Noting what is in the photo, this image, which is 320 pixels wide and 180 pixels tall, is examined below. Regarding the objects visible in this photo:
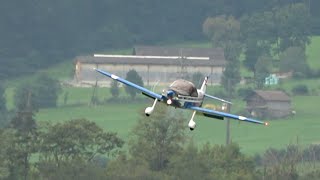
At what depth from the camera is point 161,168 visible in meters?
121

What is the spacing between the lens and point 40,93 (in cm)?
19025

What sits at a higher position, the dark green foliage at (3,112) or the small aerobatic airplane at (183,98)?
the small aerobatic airplane at (183,98)

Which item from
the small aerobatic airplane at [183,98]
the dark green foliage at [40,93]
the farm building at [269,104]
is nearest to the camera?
the small aerobatic airplane at [183,98]

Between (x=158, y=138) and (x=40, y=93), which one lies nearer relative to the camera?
(x=158, y=138)

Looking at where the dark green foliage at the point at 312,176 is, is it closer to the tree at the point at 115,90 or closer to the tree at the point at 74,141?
the tree at the point at 74,141

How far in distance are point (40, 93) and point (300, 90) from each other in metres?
24.3

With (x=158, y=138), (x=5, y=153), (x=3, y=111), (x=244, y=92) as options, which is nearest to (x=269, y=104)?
(x=244, y=92)

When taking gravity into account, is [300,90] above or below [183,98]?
above

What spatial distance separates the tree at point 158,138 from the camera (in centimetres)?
12288

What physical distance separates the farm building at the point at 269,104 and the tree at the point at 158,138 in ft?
161

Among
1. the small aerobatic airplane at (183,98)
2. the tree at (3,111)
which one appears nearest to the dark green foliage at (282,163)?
the tree at (3,111)

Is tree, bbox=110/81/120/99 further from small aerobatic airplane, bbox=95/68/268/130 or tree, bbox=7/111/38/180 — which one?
small aerobatic airplane, bbox=95/68/268/130

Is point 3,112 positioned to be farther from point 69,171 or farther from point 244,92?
point 69,171

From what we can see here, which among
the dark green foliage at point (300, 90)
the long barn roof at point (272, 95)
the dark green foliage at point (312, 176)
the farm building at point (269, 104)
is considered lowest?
the dark green foliage at point (312, 176)
